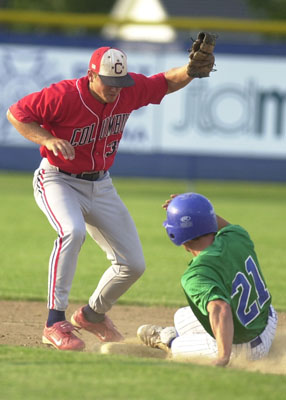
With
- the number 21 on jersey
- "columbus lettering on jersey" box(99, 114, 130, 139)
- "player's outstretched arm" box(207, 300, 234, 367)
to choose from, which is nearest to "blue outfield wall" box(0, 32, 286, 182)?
"columbus lettering on jersey" box(99, 114, 130, 139)

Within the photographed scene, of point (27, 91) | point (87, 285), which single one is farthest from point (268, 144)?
point (87, 285)

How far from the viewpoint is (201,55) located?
620 centimetres

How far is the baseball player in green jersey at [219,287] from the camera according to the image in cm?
478

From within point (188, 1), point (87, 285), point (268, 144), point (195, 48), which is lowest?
point (87, 285)

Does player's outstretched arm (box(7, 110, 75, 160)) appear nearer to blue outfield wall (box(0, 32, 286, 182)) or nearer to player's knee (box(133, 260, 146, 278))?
player's knee (box(133, 260, 146, 278))

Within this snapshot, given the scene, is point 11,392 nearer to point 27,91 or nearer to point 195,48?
point 195,48

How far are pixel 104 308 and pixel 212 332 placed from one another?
4.52ft

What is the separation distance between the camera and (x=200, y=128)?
15.8m

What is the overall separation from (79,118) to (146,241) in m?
5.38

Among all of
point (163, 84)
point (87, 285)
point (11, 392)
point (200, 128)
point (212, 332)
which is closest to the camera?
point (11, 392)

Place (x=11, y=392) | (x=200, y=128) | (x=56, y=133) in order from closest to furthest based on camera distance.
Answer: (x=11, y=392) → (x=56, y=133) → (x=200, y=128)

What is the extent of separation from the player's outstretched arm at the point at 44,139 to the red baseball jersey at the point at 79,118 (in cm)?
4

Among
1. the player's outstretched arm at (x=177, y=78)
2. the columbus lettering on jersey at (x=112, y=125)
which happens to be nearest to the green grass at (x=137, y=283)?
the columbus lettering on jersey at (x=112, y=125)

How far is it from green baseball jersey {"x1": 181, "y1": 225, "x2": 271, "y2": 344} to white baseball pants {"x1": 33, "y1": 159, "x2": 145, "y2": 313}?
3.07 feet
